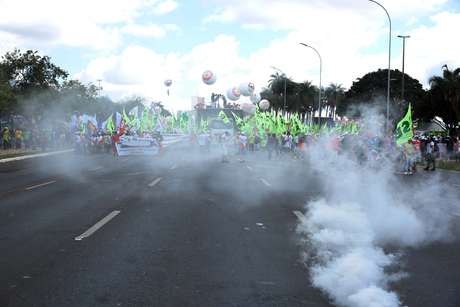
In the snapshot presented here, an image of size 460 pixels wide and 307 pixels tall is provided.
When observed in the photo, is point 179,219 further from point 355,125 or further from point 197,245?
point 355,125

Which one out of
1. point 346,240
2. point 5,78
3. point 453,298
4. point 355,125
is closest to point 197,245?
point 346,240

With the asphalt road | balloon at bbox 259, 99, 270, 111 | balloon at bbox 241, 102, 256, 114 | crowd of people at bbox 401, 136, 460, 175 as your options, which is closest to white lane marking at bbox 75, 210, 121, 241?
the asphalt road

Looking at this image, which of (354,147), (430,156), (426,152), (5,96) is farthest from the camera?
(5,96)

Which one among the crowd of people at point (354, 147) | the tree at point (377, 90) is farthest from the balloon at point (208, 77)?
the tree at point (377, 90)

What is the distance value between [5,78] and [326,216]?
3292 cm

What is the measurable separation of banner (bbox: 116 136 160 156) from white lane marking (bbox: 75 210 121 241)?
2143 centimetres

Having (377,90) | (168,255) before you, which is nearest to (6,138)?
(168,255)

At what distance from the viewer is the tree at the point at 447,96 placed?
68.6 meters

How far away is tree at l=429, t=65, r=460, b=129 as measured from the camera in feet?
225

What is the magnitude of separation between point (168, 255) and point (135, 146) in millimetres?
25110

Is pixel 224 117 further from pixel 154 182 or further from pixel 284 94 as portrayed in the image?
pixel 284 94

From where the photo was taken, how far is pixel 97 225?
852 cm

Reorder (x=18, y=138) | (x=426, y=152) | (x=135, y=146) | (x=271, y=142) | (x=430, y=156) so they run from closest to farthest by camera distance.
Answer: (x=430, y=156) → (x=426, y=152) → (x=271, y=142) → (x=135, y=146) → (x=18, y=138)

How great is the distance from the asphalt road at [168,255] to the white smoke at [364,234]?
0.20 metres
